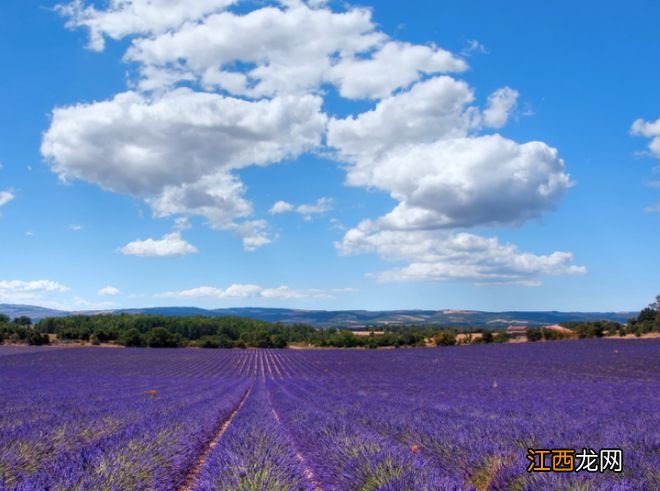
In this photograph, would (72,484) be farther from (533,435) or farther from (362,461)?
(533,435)

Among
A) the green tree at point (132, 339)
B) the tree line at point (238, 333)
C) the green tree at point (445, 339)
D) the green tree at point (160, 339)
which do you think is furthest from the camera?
the green tree at point (160, 339)

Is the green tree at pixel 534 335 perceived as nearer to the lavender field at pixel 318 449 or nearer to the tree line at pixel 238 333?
the tree line at pixel 238 333

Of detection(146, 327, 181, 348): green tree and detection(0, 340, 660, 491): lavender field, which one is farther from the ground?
detection(0, 340, 660, 491): lavender field

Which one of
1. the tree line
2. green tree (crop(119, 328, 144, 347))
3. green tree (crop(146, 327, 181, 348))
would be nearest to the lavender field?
the tree line

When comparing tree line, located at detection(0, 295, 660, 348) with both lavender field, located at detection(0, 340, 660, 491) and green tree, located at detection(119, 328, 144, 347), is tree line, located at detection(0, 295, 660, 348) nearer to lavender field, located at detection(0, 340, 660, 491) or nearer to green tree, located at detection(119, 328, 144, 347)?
green tree, located at detection(119, 328, 144, 347)

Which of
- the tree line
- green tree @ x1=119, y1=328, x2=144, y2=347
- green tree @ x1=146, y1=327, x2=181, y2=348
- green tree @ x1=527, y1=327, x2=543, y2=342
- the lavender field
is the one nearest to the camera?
the lavender field

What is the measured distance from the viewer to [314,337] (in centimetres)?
11238

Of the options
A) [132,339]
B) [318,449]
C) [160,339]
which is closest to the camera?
[318,449]

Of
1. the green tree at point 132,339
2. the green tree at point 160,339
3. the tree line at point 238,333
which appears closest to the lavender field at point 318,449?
the tree line at point 238,333

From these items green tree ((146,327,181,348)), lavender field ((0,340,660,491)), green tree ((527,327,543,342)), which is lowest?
green tree ((146,327,181,348))

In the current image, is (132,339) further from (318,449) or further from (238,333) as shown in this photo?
(318,449)

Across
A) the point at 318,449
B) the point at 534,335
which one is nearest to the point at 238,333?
the point at 534,335

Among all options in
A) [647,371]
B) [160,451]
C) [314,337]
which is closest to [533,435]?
[160,451]

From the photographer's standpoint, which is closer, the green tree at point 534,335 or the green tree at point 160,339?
the green tree at point 534,335
